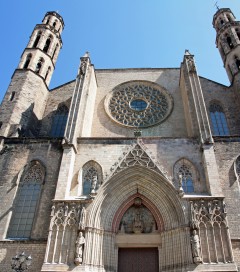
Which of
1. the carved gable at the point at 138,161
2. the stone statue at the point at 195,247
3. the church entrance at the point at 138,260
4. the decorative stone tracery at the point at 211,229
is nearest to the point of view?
the stone statue at the point at 195,247

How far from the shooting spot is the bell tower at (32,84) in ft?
51.9

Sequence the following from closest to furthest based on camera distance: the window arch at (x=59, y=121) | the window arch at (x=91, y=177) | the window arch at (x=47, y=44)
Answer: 1. the window arch at (x=91, y=177)
2. the window arch at (x=59, y=121)
3. the window arch at (x=47, y=44)

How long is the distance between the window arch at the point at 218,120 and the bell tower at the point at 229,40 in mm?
2064

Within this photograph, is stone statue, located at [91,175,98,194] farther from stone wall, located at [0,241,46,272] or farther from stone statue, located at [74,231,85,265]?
stone wall, located at [0,241,46,272]

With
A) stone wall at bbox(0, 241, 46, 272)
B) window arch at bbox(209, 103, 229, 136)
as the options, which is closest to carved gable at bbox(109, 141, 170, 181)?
stone wall at bbox(0, 241, 46, 272)

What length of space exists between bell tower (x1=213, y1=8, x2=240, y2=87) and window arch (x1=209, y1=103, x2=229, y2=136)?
6.77 feet

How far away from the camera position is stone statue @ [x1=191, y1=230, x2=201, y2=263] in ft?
32.8

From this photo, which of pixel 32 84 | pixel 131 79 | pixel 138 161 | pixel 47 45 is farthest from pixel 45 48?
pixel 138 161

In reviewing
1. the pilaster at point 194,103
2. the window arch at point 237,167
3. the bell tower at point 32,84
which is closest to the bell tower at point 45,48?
the bell tower at point 32,84

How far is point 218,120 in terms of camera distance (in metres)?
17.7

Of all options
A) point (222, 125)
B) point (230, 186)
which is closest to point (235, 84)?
point (222, 125)

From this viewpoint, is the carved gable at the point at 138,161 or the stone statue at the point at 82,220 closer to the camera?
the stone statue at the point at 82,220

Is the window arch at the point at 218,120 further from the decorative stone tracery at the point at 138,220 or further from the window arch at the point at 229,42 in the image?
the decorative stone tracery at the point at 138,220

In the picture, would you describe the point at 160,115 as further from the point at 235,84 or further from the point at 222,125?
the point at 235,84
